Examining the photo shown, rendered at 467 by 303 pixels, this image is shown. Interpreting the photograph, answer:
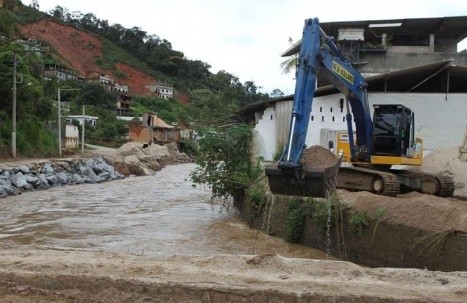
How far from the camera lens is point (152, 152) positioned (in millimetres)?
53812

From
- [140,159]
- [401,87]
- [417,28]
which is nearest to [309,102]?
[401,87]

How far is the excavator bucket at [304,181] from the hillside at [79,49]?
304 ft

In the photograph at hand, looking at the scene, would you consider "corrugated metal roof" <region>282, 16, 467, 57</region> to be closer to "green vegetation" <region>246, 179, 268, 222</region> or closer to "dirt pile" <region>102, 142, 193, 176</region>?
"dirt pile" <region>102, 142, 193, 176</region>

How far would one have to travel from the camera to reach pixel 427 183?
39.7 feet

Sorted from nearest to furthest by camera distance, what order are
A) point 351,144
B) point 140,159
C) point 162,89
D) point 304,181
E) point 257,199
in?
point 304,181 → point 351,144 → point 257,199 → point 140,159 → point 162,89

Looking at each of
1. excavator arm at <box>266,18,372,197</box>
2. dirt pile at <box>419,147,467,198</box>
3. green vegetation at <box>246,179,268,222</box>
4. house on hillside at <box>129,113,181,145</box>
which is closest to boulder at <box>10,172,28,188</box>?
green vegetation at <box>246,179,268,222</box>

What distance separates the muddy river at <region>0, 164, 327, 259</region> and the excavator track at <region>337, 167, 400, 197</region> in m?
2.11

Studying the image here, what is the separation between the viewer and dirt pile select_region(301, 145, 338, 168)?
27.9 ft

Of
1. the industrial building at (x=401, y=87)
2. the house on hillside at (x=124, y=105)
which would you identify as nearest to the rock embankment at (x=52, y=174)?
the industrial building at (x=401, y=87)

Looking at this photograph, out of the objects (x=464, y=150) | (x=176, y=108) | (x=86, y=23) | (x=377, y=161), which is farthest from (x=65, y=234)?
(x=86, y=23)

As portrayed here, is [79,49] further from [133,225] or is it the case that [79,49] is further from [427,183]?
[427,183]

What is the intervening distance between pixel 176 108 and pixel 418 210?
9008 centimetres

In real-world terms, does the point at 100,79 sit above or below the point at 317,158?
above

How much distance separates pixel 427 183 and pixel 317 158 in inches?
184
